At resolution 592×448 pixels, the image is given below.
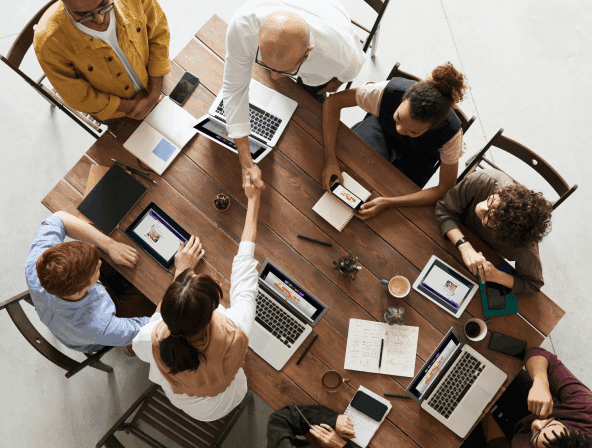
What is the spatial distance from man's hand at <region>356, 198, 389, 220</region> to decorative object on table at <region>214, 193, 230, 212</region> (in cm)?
68

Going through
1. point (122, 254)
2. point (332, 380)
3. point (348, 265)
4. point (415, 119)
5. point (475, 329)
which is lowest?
point (122, 254)

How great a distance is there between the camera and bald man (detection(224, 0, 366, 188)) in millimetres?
1598

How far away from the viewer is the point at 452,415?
190cm

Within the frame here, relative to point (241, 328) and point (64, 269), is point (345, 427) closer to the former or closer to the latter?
point (241, 328)

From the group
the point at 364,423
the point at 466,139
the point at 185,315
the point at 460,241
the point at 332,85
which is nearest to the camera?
the point at 185,315

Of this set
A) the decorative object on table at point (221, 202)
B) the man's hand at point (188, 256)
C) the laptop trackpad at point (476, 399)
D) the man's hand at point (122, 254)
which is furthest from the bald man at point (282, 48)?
the laptop trackpad at point (476, 399)

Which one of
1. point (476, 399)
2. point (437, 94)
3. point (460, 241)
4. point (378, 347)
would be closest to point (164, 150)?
point (437, 94)

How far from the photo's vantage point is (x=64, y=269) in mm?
1622

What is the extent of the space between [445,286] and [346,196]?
0.67 m

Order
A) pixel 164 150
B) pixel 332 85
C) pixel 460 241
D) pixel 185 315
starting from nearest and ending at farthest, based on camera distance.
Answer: pixel 185 315 → pixel 460 241 → pixel 164 150 → pixel 332 85

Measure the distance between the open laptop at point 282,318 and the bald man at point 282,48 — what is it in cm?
53

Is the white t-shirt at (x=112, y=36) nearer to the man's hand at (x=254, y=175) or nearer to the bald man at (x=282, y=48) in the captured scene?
the bald man at (x=282, y=48)

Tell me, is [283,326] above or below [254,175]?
below

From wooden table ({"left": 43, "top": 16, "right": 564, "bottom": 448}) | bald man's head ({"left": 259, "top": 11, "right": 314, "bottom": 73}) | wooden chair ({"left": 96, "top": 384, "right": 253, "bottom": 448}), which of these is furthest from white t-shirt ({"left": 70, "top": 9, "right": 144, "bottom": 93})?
wooden chair ({"left": 96, "top": 384, "right": 253, "bottom": 448})
